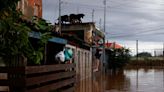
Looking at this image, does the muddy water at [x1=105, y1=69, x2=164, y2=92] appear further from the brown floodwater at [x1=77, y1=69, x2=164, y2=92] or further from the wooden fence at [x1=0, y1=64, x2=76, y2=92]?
the wooden fence at [x1=0, y1=64, x2=76, y2=92]

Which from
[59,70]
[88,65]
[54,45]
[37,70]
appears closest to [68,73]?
[59,70]

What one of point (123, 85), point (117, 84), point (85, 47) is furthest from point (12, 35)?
point (85, 47)

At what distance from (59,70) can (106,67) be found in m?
43.4

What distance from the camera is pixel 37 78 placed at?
1243cm

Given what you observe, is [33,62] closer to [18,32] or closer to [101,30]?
[18,32]

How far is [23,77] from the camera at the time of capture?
11328 mm

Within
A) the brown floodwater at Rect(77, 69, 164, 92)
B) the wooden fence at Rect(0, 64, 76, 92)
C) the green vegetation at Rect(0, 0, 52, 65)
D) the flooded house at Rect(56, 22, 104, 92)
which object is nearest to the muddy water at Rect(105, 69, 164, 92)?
the brown floodwater at Rect(77, 69, 164, 92)

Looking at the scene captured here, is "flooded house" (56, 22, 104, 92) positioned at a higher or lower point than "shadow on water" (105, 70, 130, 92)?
higher

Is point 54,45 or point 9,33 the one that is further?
point 54,45

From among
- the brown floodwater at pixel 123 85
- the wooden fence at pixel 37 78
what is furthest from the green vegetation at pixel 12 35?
the brown floodwater at pixel 123 85

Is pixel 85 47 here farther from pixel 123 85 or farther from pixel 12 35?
pixel 12 35

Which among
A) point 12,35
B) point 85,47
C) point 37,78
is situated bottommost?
point 37,78

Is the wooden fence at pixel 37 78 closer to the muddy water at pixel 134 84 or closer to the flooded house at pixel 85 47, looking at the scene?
the muddy water at pixel 134 84

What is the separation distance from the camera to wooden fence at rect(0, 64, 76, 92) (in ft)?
37.0
